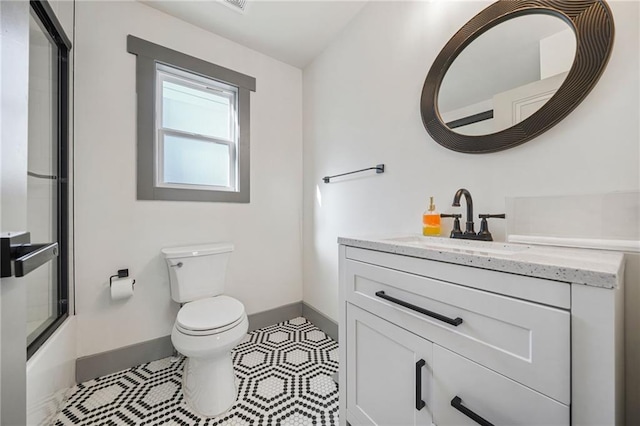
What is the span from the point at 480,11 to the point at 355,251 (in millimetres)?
1220

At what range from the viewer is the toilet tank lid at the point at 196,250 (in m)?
1.65

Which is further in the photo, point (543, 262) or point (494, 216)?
point (494, 216)

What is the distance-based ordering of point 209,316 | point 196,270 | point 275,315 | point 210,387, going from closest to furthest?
point 210,387 < point 209,316 < point 196,270 < point 275,315

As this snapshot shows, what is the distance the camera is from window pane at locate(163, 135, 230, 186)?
186cm

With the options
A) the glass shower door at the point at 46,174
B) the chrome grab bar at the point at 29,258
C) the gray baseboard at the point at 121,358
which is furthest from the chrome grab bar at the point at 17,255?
the gray baseboard at the point at 121,358

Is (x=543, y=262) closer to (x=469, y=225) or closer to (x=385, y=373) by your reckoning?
(x=469, y=225)

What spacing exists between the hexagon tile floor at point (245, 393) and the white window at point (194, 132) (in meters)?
1.25

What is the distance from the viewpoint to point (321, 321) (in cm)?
212

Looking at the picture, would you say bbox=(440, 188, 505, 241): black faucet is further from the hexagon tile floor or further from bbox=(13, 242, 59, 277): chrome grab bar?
bbox=(13, 242, 59, 277): chrome grab bar

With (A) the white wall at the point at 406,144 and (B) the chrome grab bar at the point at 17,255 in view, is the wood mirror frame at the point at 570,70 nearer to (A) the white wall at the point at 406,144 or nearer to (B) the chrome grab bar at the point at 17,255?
(A) the white wall at the point at 406,144

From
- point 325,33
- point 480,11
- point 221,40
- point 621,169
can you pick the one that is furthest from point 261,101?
point 621,169

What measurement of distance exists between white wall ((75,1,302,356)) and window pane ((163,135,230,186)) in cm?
21

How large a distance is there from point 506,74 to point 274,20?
1.59 meters

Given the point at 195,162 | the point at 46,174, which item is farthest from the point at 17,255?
the point at 195,162
